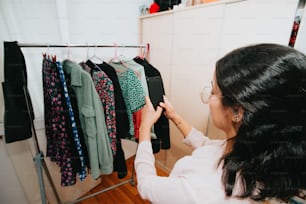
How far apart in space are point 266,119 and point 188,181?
29cm

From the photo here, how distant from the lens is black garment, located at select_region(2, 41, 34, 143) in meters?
0.72

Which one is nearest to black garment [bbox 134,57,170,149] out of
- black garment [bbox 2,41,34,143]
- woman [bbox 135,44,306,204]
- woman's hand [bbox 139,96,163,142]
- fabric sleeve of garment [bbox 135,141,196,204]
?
woman's hand [bbox 139,96,163,142]

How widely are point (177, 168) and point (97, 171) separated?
491mm

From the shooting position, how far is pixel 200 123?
55.0 inches

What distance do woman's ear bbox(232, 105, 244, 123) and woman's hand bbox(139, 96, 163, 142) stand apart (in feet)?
1.27

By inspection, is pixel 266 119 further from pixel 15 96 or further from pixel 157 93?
pixel 15 96

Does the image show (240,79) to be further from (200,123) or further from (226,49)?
(200,123)

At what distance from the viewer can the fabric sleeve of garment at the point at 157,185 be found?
50cm


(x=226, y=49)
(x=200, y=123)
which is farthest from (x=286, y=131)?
(x=200, y=123)

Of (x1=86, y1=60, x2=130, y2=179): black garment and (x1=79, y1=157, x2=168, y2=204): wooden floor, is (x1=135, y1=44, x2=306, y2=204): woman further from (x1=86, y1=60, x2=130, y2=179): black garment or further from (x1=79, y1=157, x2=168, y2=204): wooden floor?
(x1=79, y1=157, x2=168, y2=204): wooden floor

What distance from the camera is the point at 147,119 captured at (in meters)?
0.84

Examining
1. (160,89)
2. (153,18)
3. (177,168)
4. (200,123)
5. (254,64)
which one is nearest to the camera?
(254,64)

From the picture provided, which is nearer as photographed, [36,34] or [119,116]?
[119,116]

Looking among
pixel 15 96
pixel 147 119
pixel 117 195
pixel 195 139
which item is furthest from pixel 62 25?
pixel 117 195
